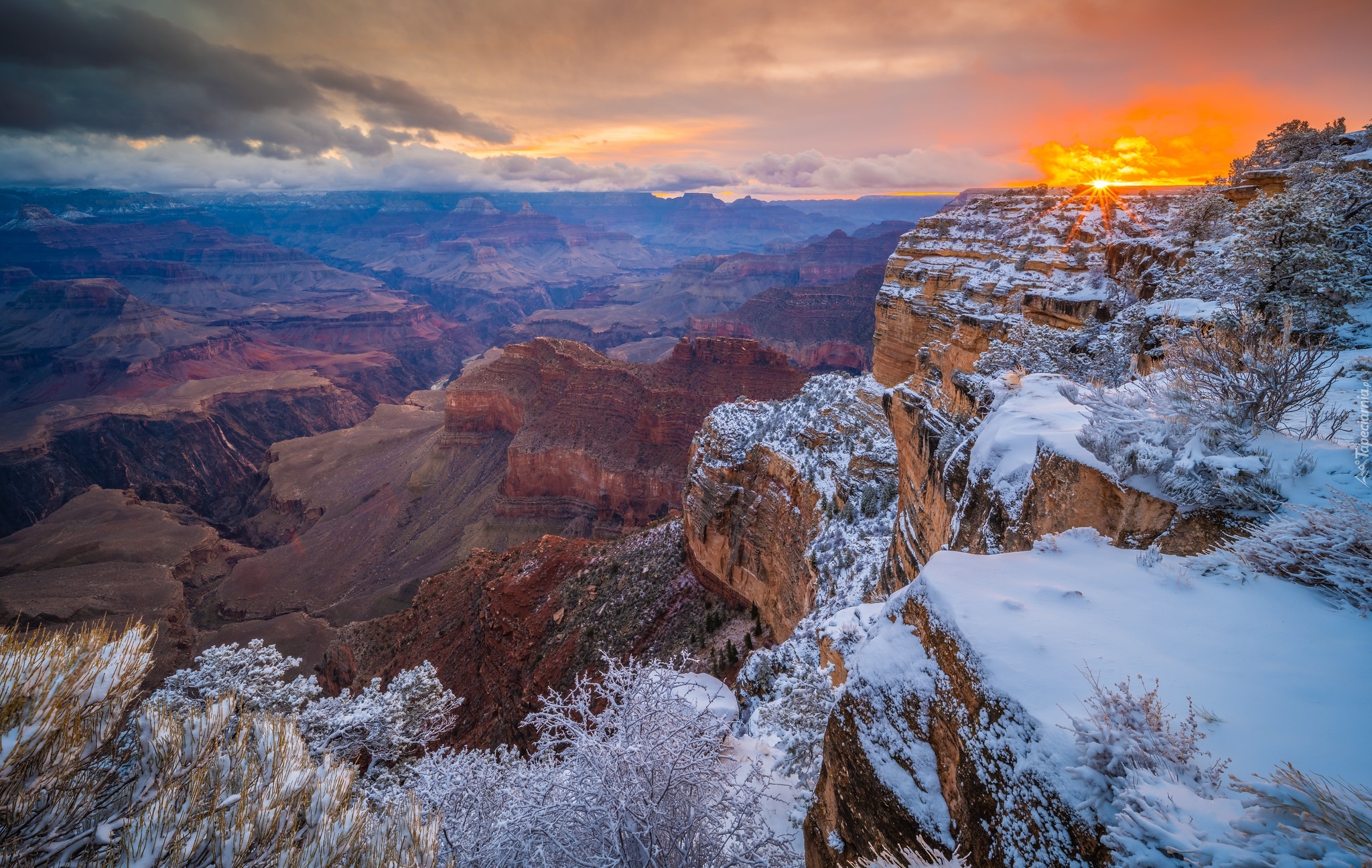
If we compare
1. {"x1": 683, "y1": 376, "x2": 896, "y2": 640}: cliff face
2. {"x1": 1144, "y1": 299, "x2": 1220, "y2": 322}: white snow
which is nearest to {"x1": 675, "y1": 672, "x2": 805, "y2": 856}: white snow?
{"x1": 683, "y1": 376, "x2": 896, "y2": 640}: cliff face

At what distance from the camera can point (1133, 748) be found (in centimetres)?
259

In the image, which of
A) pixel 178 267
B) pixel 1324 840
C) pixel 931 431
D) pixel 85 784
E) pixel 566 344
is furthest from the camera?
pixel 178 267

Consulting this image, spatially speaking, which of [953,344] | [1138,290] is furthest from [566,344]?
[1138,290]

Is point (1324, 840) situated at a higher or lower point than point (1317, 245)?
lower

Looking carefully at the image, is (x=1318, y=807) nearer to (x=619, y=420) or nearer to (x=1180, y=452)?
(x=1180, y=452)

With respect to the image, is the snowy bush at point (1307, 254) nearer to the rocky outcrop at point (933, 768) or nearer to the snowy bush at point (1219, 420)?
the snowy bush at point (1219, 420)

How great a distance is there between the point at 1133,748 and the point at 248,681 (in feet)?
62.0

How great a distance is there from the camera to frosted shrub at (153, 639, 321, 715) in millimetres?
14055

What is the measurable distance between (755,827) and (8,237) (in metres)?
307

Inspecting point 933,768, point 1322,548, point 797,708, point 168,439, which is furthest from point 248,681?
point 168,439

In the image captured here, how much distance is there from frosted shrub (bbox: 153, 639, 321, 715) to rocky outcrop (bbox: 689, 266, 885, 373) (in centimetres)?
8607

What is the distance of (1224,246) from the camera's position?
13.2 m

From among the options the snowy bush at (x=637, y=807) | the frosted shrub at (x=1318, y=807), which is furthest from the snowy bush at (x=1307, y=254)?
the snowy bush at (x=637, y=807)

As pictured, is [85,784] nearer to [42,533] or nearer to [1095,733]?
[1095,733]
